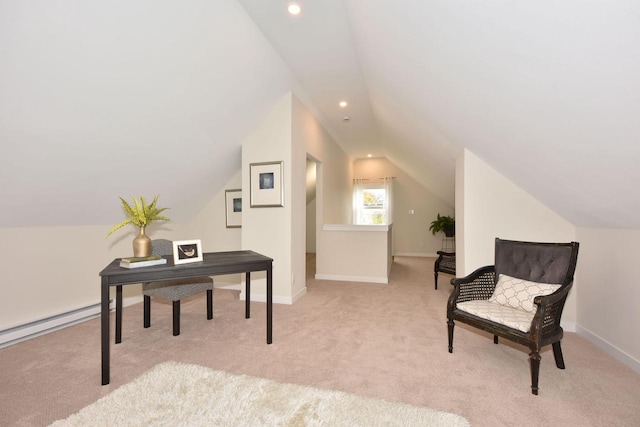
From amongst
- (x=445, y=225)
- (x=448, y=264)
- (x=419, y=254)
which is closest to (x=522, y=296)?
(x=448, y=264)

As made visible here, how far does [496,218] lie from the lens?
3.08 metres

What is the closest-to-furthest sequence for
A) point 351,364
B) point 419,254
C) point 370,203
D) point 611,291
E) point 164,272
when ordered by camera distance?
point 164,272, point 351,364, point 611,291, point 419,254, point 370,203

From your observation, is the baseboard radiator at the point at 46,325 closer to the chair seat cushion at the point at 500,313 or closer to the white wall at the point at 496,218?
the chair seat cushion at the point at 500,313

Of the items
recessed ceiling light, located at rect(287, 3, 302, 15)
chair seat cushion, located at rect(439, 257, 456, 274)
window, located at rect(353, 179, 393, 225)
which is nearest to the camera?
recessed ceiling light, located at rect(287, 3, 302, 15)

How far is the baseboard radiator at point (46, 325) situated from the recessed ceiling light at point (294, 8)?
363cm

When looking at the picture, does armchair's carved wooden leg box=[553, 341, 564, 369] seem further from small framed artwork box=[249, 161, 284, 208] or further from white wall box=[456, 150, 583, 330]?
small framed artwork box=[249, 161, 284, 208]

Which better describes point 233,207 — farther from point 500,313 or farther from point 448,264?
point 500,313

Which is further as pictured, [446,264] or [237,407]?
[446,264]

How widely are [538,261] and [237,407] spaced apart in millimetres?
2552

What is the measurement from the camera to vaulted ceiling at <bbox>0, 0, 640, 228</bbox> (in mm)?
1396

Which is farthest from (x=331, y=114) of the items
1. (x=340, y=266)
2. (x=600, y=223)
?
(x=600, y=223)

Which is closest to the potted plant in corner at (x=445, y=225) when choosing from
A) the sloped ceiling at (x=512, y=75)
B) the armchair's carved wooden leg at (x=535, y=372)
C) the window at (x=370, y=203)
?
the window at (x=370, y=203)

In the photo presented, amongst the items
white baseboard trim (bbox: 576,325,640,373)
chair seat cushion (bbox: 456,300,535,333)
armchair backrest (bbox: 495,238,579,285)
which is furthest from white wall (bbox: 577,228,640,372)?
chair seat cushion (bbox: 456,300,535,333)

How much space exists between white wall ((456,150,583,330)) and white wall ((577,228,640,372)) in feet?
0.50
